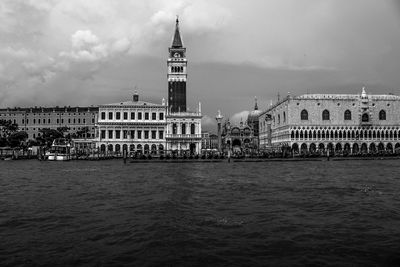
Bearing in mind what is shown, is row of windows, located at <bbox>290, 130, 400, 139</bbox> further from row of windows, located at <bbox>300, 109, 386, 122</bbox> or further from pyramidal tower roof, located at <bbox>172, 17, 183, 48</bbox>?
pyramidal tower roof, located at <bbox>172, 17, 183, 48</bbox>

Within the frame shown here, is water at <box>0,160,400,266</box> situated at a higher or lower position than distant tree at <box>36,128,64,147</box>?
lower

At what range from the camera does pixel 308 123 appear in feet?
277

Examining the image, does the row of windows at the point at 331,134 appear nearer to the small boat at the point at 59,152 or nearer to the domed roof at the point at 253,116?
the small boat at the point at 59,152

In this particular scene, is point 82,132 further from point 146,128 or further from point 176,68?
point 176,68

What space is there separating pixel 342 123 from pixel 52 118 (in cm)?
6512

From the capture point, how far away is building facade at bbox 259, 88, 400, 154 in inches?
3322

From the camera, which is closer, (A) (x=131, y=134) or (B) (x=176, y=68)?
(A) (x=131, y=134)

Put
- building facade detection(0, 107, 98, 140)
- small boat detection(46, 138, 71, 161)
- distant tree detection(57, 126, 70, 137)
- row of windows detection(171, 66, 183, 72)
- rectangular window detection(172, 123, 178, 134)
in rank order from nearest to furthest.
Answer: small boat detection(46, 138, 71, 161) < rectangular window detection(172, 123, 178, 134) < row of windows detection(171, 66, 183, 72) < distant tree detection(57, 126, 70, 137) < building facade detection(0, 107, 98, 140)

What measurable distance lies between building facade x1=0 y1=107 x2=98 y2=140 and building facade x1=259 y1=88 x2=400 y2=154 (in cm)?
4563

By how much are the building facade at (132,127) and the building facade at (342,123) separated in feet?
82.1

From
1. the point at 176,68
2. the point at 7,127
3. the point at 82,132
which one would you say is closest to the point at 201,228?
the point at 176,68

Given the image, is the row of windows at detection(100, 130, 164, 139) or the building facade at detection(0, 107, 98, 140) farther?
the building facade at detection(0, 107, 98, 140)

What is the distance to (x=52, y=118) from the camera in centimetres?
10181

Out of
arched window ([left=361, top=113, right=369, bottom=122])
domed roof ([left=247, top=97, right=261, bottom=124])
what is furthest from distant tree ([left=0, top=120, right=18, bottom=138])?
arched window ([left=361, top=113, right=369, bottom=122])
